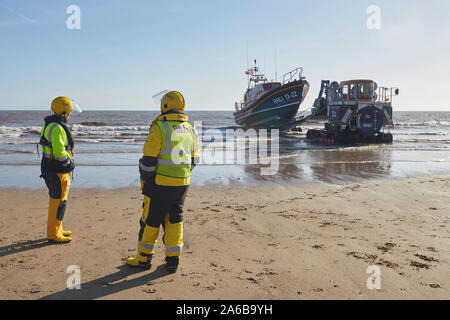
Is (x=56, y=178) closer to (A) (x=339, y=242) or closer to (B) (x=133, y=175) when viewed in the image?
(A) (x=339, y=242)

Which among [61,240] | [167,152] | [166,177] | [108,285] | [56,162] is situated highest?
[167,152]

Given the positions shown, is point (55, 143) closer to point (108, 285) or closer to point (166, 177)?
point (166, 177)

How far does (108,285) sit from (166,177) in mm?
1100

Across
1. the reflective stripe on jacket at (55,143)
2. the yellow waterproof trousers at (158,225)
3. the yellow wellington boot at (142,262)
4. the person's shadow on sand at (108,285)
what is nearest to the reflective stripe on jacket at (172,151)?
the yellow waterproof trousers at (158,225)

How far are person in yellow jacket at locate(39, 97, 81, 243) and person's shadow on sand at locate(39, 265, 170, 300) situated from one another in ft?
4.15

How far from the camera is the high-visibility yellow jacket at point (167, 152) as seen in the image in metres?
3.35

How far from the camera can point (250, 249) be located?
13.3 ft

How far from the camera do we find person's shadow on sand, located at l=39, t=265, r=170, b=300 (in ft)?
9.84

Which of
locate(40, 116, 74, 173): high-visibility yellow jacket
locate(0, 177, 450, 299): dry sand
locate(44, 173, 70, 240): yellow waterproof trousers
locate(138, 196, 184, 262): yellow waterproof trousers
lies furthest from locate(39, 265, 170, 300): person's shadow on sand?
locate(40, 116, 74, 173): high-visibility yellow jacket

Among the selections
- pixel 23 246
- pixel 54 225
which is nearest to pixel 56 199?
pixel 54 225

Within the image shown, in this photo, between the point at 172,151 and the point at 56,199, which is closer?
the point at 172,151
